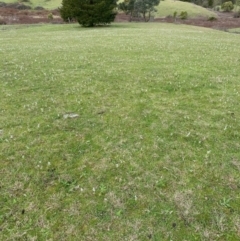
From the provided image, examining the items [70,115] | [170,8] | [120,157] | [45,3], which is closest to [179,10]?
[170,8]

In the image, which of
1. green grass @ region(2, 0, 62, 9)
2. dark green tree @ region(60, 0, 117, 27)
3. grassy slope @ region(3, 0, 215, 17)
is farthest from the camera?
green grass @ region(2, 0, 62, 9)

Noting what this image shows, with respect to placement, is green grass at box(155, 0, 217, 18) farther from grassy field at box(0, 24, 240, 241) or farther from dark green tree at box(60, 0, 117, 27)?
grassy field at box(0, 24, 240, 241)

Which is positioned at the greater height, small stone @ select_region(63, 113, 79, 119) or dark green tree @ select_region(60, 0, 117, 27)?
small stone @ select_region(63, 113, 79, 119)

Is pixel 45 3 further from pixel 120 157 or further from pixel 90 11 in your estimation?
pixel 120 157

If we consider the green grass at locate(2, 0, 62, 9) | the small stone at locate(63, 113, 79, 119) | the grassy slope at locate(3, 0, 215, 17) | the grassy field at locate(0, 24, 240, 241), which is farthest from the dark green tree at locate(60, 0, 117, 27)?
the green grass at locate(2, 0, 62, 9)

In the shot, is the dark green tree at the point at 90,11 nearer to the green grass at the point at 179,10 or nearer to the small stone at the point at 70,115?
the green grass at the point at 179,10

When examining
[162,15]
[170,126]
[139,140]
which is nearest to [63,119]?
[139,140]

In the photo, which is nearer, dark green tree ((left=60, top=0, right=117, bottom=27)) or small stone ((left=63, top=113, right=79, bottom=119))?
small stone ((left=63, top=113, right=79, bottom=119))

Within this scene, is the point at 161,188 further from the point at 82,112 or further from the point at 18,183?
the point at 82,112

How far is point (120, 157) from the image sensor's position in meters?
7.38

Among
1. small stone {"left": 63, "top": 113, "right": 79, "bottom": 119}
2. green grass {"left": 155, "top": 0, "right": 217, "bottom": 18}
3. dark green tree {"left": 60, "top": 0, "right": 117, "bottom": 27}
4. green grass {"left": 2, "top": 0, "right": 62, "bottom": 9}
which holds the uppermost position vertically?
small stone {"left": 63, "top": 113, "right": 79, "bottom": 119}

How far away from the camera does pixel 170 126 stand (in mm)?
8922

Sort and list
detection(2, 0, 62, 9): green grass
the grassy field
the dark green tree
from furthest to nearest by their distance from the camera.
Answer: detection(2, 0, 62, 9): green grass < the dark green tree < the grassy field

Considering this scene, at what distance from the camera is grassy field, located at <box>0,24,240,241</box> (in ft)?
17.7
